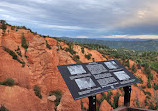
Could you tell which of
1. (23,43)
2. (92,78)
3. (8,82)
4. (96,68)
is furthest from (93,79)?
(23,43)

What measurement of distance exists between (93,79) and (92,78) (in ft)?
0.24

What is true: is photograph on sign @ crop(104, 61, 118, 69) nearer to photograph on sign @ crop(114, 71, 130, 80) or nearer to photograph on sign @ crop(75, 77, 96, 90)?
photograph on sign @ crop(114, 71, 130, 80)

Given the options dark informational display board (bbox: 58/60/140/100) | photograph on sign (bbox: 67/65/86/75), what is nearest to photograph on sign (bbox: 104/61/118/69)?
dark informational display board (bbox: 58/60/140/100)

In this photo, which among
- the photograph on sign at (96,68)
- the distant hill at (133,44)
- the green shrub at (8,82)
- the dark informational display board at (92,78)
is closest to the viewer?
the dark informational display board at (92,78)

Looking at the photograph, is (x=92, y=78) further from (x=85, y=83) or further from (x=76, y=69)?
(x=76, y=69)

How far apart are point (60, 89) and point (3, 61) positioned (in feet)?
23.4

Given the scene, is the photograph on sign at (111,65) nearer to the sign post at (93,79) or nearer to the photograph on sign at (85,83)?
the sign post at (93,79)

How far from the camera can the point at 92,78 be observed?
5.86m

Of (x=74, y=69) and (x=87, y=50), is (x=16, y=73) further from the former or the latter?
(x=87, y=50)

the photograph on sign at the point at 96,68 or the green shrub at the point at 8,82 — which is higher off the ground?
the photograph on sign at the point at 96,68

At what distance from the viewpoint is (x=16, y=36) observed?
15.9 meters

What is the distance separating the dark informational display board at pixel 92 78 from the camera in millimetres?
5156

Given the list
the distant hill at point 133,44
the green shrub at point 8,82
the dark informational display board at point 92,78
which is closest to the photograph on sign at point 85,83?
the dark informational display board at point 92,78

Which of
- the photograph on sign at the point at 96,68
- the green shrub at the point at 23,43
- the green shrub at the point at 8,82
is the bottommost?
the green shrub at the point at 8,82
